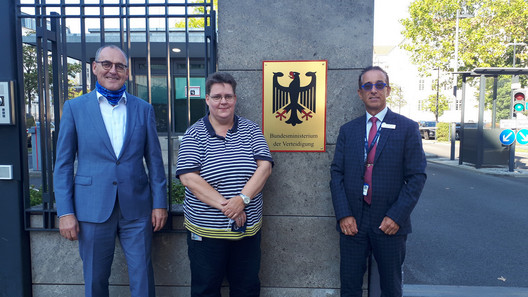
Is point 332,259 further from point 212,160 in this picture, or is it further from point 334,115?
point 212,160

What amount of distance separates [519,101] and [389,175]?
1149 centimetres

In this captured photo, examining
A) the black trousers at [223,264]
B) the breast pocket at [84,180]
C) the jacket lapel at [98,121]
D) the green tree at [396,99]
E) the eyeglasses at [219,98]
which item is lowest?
the black trousers at [223,264]

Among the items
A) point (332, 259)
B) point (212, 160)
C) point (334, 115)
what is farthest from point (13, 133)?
point (332, 259)

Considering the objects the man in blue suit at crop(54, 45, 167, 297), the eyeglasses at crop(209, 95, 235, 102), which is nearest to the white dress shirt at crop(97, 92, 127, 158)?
the man in blue suit at crop(54, 45, 167, 297)

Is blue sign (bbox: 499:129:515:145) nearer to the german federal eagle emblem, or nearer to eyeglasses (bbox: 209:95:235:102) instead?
the german federal eagle emblem

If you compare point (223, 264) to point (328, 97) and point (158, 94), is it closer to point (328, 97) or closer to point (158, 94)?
point (328, 97)

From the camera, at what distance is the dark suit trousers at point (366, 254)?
2.52 metres

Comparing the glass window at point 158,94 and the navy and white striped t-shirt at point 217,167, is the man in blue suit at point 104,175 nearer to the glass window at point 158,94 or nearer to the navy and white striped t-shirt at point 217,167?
the navy and white striped t-shirt at point 217,167

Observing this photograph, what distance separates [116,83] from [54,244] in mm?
1648

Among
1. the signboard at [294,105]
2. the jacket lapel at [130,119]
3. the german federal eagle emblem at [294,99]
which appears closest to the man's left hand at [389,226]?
the signboard at [294,105]

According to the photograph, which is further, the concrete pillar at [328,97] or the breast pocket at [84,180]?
the concrete pillar at [328,97]

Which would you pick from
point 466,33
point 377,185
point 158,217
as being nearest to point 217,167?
point 158,217

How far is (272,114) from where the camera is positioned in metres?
3.06

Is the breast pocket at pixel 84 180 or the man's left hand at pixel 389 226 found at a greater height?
the breast pocket at pixel 84 180
